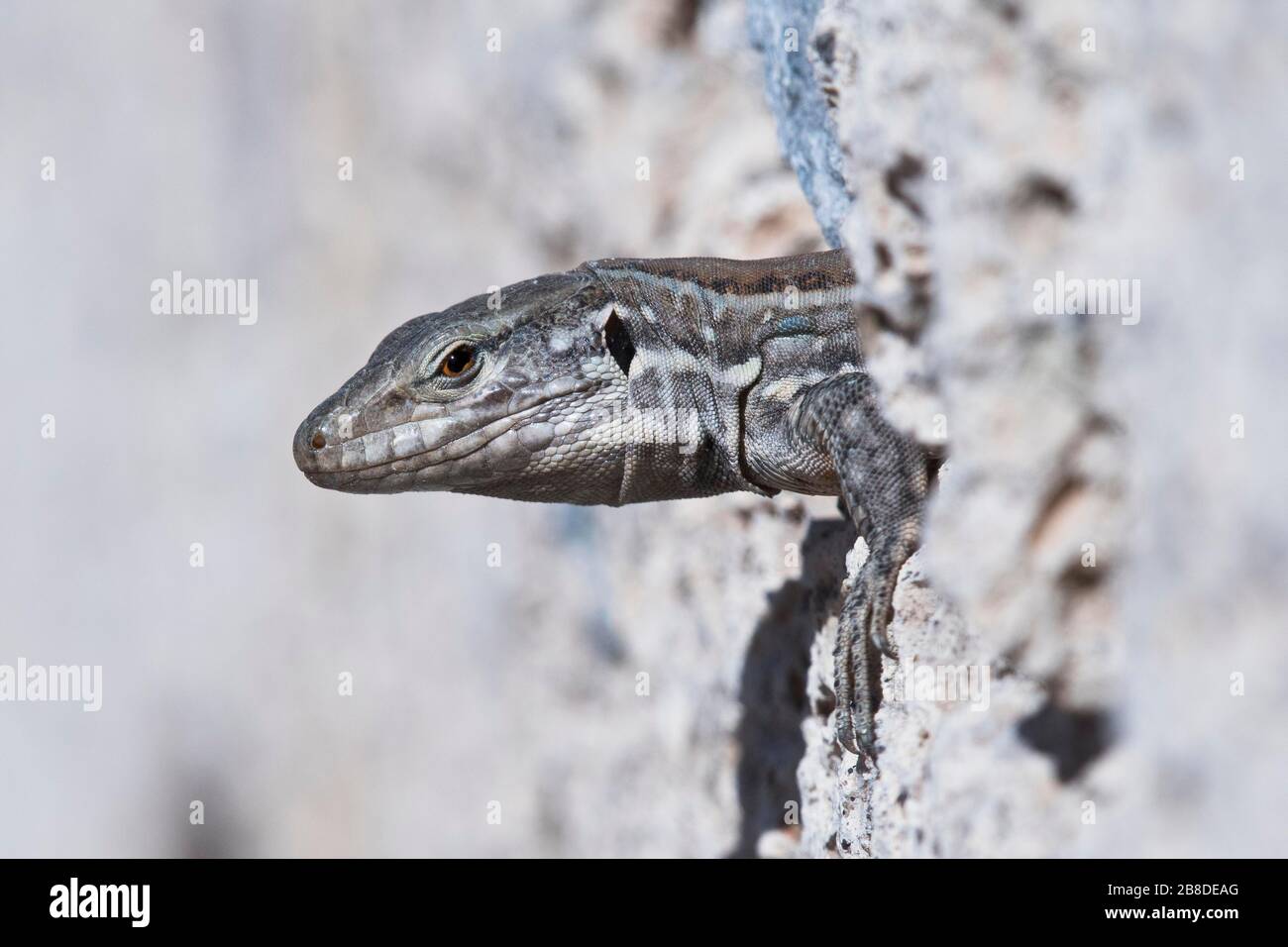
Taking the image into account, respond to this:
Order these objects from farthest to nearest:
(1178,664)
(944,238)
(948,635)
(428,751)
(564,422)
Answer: (428,751), (564,422), (948,635), (944,238), (1178,664)

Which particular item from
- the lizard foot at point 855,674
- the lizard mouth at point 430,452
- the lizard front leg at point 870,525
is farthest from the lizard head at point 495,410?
the lizard foot at point 855,674

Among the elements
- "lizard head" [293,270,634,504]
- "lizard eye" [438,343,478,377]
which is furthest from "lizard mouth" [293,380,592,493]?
"lizard eye" [438,343,478,377]

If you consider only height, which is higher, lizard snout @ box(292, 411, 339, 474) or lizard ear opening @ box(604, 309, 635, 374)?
lizard ear opening @ box(604, 309, 635, 374)

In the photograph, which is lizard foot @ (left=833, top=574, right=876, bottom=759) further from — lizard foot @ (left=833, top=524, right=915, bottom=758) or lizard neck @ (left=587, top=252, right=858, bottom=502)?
lizard neck @ (left=587, top=252, right=858, bottom=502)

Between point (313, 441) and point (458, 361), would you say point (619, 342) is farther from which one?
point (313, 441)

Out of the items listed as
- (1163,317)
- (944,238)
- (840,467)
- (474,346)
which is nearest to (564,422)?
(474,346)

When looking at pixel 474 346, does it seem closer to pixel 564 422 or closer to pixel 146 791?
pixel 564 422

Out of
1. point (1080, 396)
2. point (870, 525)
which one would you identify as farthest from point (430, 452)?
point (1080, 396)
